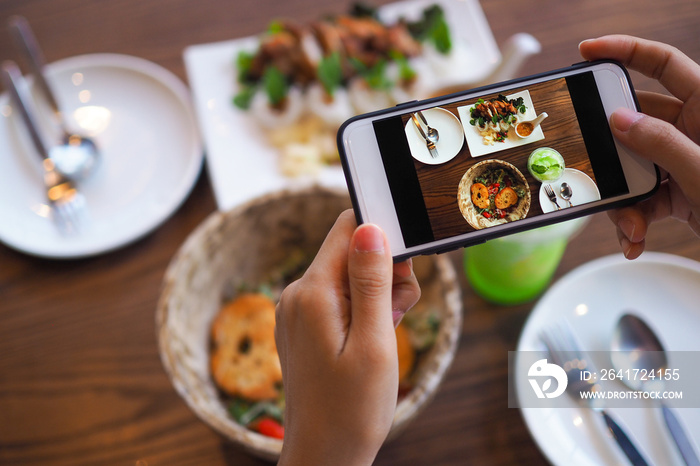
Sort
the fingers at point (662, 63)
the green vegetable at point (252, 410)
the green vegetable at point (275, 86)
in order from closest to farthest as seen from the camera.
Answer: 1. the fingers at point (662, 63)
2. the green vegetable at point (252, 410)
3. the green vegetable at point (275, 86)

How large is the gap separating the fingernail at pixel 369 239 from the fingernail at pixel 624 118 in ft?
0.88

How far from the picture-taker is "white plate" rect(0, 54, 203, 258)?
872 millimetres

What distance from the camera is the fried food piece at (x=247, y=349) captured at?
69 centimetres

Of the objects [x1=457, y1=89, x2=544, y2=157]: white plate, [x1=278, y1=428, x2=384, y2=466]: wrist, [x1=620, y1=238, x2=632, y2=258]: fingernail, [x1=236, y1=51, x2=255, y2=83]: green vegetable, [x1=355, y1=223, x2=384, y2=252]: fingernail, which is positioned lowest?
[x1=620, y1=238, x2=632, y2=258]: fingernail

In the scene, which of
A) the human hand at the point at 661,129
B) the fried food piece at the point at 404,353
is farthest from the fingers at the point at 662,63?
the fried food piece at the point at 404,353

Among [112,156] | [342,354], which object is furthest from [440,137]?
[112,156]

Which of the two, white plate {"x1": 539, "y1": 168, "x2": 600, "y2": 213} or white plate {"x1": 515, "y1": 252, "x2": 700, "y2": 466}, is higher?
white plate {"x1": 539, "y1": 168, "x2": 600, "y2": 213}

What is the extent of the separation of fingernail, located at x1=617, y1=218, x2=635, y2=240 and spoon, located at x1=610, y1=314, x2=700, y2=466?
0.13m

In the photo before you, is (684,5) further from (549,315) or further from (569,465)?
(569,465)

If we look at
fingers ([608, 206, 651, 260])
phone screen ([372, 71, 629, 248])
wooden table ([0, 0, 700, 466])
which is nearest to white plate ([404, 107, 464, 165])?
phone screen ([372, 71, 629, 248])

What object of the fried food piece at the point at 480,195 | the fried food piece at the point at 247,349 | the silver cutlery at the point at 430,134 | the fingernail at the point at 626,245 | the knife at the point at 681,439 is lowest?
the knife at the point at 681,439

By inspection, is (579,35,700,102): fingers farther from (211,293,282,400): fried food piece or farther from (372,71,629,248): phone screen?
(211,293,282,400): fried food piece

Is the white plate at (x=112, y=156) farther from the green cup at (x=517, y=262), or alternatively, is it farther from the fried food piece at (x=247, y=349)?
the green cup at (x=517, y=262)

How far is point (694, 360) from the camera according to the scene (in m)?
0.62
